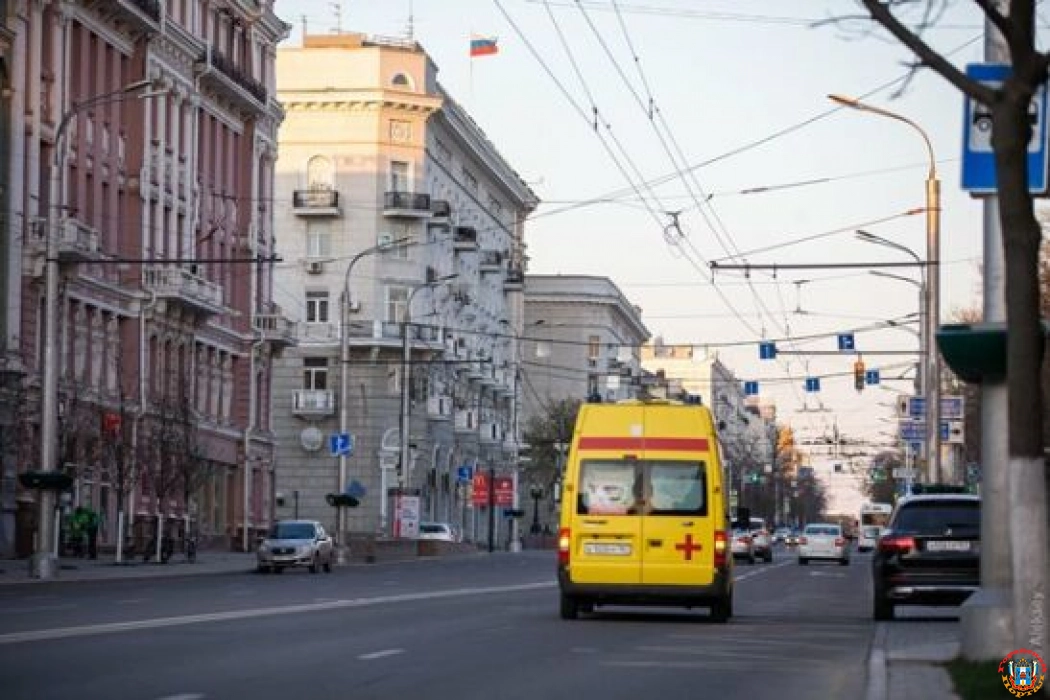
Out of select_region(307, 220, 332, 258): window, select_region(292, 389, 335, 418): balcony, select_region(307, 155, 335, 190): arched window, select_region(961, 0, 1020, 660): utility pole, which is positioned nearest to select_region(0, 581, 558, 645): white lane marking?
select_region(961, 0, 1020, 660): utility pole

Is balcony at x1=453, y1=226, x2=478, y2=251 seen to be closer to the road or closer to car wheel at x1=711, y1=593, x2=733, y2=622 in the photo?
the road

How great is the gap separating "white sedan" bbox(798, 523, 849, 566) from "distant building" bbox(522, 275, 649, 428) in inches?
2547

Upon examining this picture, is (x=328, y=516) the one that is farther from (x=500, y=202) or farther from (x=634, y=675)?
(x=634, y=675)

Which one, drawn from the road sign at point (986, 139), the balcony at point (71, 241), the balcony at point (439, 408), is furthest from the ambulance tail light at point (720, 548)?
the balcony at point (439, 408)

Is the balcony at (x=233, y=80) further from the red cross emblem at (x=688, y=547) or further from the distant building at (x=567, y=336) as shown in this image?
the distant building at (x=567, y=336)

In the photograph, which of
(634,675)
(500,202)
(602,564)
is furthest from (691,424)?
(500,202)

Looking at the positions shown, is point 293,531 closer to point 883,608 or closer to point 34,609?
point 34,609

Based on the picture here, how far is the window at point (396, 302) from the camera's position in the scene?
328 ft

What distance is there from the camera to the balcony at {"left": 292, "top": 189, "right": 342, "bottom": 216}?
9831 cm

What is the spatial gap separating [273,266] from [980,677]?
263ft

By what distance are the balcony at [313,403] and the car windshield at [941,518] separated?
6779 cm

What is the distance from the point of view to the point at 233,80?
76938mm

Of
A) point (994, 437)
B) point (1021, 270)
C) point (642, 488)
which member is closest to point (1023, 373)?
point (1021, 270)

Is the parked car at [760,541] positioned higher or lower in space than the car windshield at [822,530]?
lower
